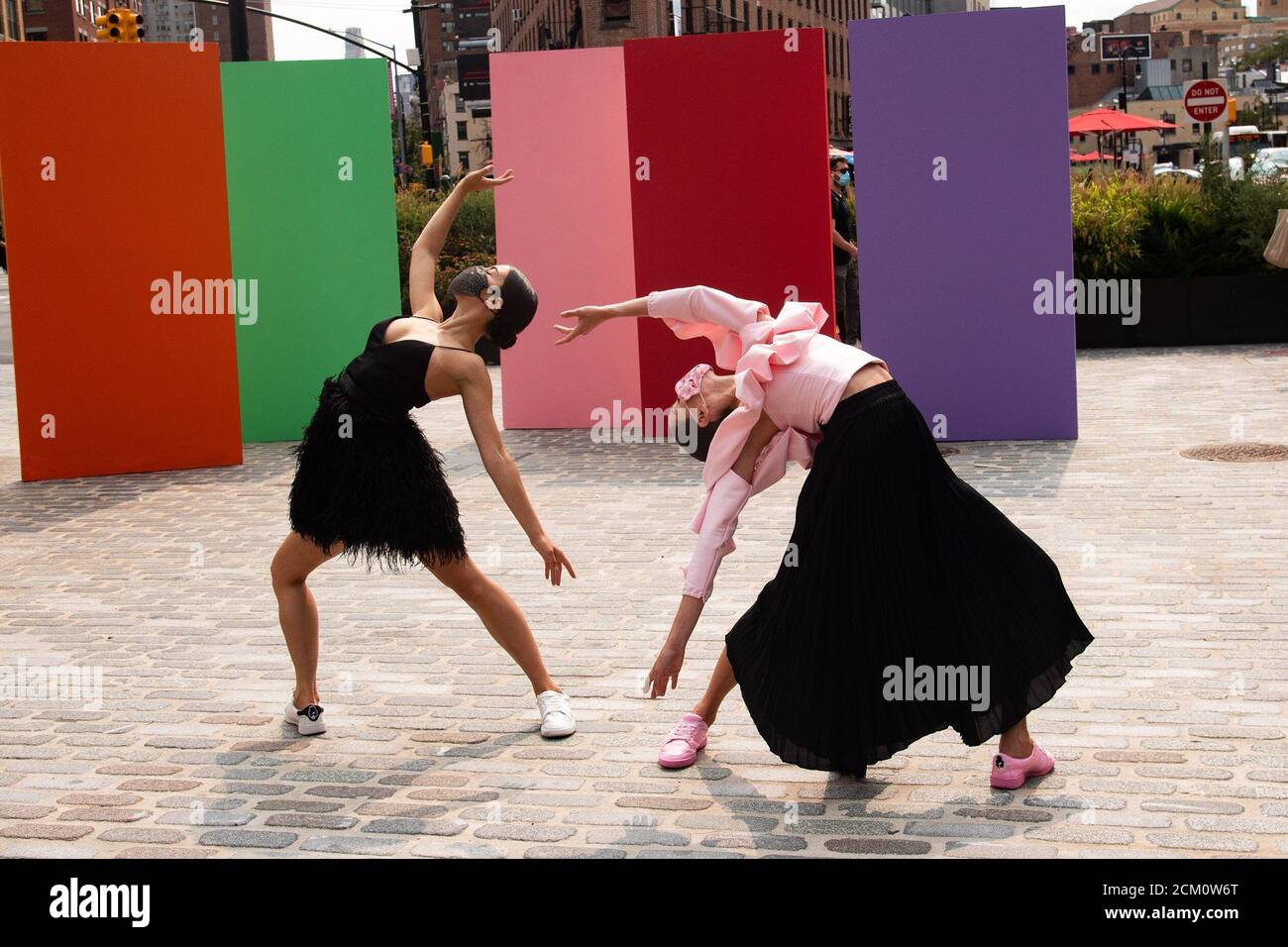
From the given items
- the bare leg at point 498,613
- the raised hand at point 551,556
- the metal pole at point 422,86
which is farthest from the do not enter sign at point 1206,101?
the raised hand at point 551,556

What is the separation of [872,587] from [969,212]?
24.7 ft

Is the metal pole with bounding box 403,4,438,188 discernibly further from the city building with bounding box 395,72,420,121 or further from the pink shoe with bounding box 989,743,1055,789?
the pink shoe with bounding box 989,743,1055,789

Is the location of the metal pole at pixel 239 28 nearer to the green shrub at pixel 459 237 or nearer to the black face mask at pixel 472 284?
the green shrub at pixel 459 237

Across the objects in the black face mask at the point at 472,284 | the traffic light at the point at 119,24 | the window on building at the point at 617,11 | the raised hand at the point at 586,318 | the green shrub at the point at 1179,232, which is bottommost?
the raised hand at the point at 586,318

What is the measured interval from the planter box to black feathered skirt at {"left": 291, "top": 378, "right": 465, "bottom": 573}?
46.4 ft

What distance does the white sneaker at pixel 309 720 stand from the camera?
5.64 meters

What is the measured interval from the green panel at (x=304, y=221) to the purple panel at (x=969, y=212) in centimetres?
435

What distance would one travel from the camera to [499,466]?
505 cm

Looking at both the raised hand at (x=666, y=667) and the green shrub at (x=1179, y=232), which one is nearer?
the raised hand at (x=666, y=667)

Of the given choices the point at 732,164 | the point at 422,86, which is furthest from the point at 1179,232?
the point at 422,86

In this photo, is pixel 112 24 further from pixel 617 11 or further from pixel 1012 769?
pixel 617 11
